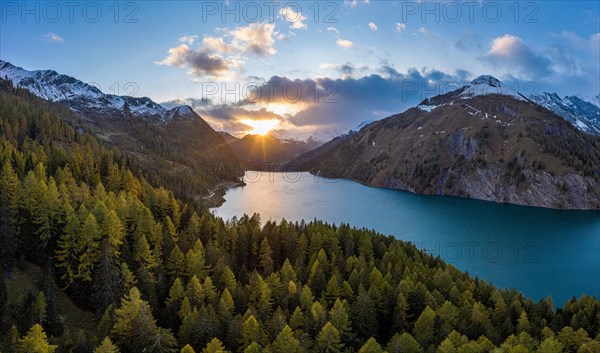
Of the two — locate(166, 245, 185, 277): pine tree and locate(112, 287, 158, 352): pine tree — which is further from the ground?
locate(166, 245, 185, 277): pine tree

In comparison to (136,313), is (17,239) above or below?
above

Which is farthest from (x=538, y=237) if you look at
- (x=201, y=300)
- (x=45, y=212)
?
(x=45, y=212)

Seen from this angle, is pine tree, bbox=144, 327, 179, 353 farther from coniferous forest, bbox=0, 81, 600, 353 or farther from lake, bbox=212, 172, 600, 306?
lake, bbox=212, 172, 600, 306

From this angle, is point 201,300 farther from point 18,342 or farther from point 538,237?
point 538,237

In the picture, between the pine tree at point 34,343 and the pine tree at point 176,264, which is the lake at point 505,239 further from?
the pine tree at point 34,343

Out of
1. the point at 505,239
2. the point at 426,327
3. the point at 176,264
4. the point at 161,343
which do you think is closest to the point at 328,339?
the point at 426,327

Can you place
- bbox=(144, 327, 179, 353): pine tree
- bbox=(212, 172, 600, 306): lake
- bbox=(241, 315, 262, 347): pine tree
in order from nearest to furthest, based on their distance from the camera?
bbox=(144, 327, 179, 353): pine tree → bbox=(241, 315, 262, 347): pine tree → bbox=(212, 172, 600, 306): lake

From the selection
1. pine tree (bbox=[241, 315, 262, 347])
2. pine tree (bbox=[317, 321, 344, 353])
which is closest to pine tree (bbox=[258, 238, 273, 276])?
pine tree (bbox=[241, 315, 262, 347])

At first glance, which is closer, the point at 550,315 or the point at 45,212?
the point at 550,315

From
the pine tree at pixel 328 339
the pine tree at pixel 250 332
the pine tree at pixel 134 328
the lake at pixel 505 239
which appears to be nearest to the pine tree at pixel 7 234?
the pine tree at pixel 134 328
